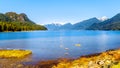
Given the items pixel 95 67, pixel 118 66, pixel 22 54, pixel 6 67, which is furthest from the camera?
pixel 22 54

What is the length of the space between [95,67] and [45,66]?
731 inches

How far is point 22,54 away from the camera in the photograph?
68.6 meters

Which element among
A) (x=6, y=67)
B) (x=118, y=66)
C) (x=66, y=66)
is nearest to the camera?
(x=118, y=66)

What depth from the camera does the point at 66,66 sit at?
144 feet

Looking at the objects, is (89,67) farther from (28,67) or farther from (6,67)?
(6,67)

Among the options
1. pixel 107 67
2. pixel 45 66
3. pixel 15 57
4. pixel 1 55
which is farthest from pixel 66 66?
pixel 1 55

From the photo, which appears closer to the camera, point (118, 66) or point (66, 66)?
point (118, 66)

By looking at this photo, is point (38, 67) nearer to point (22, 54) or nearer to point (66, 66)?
point (66, 66)

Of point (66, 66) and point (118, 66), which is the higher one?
point (118, 66)

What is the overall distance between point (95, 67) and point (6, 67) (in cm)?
2200

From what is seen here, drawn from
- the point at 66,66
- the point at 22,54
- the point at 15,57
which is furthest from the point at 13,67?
the point at 22,54

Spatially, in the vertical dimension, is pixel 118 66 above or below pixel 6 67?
above

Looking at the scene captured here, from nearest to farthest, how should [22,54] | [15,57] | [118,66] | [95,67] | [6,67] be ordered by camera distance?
[118,66] < [95,67] < [6,67] < [15,57] < [22,54]

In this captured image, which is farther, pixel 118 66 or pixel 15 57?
pixel 15 57
